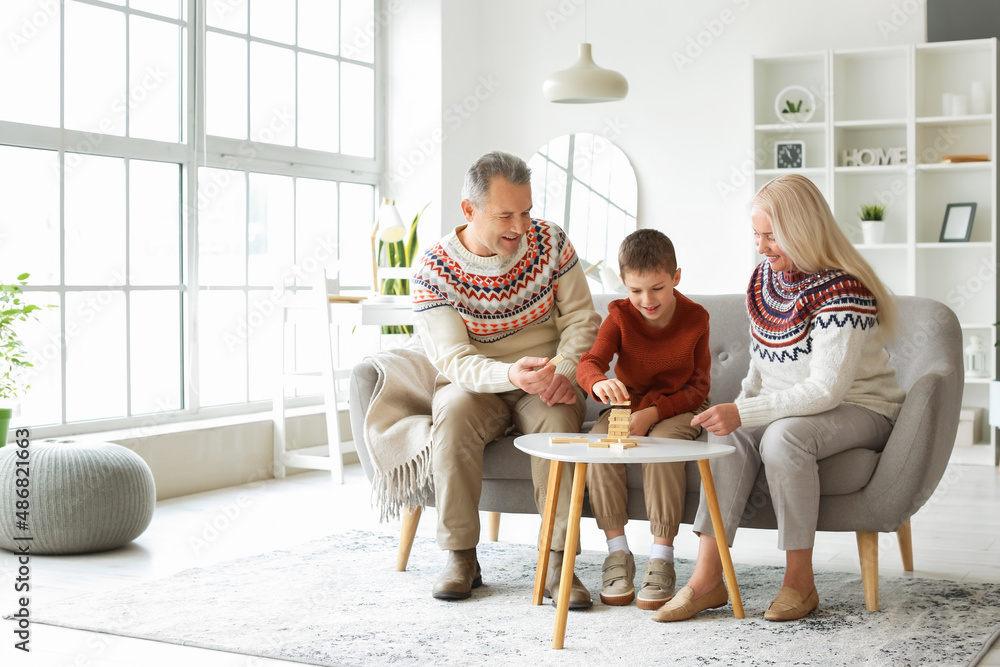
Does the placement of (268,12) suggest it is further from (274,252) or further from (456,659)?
(456,659)

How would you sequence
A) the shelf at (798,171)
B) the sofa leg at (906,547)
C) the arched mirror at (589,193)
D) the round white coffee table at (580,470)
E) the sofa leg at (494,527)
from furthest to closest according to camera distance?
the arched mirror at (589,193), the shelf at (798,171), the sofa leg at (494,527), the sofa leg at (906,547), the round white coffee table at (580,470)

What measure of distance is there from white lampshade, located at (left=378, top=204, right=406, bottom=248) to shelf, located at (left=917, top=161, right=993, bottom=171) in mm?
2381

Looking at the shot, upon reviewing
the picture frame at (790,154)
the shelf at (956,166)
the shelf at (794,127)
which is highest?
the shelf at (794,127)

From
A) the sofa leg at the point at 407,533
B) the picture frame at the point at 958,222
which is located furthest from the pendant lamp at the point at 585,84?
the sofa leg at the point at 407,533

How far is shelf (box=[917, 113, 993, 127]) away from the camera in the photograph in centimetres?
473

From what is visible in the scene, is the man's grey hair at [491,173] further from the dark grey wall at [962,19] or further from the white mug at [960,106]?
the dark grey wall at [962,19]

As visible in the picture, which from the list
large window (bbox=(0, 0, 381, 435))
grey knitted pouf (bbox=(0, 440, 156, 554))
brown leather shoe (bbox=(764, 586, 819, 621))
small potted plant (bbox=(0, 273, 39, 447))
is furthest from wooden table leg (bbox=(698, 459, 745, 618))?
large window (bbox=(0, 0, 381, 435))

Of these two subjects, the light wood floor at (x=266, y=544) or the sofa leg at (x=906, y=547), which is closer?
the light wood floor at (x=266, y=544)

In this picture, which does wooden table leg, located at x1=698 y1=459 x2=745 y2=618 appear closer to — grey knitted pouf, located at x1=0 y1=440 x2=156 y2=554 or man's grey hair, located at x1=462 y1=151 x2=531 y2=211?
man's grey hair, located at x1=462 y1=151 x2=531 y2=211

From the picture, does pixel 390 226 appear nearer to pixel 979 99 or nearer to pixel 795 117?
pixel 795 117

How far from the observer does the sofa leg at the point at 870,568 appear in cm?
238

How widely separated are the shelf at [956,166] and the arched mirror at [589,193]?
4.75ft

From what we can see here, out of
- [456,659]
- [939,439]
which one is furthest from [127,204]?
[939,439]

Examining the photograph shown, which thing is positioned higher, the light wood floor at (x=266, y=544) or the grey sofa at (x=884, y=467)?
the grey sofa at (x=884, y=467)
